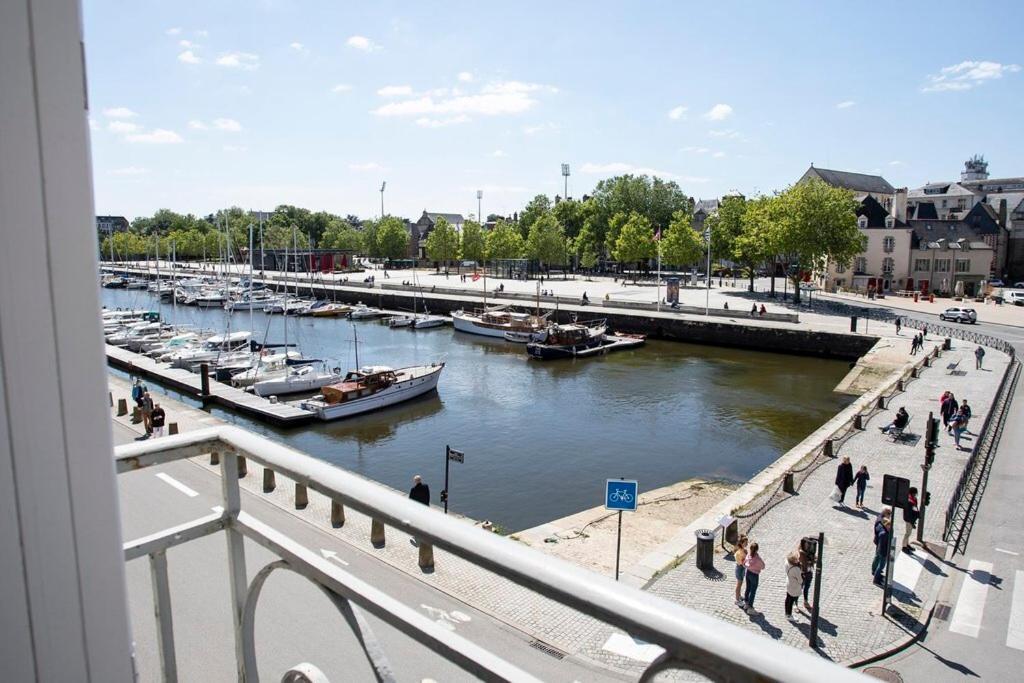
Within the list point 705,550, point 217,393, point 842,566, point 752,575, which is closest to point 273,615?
point 752,575

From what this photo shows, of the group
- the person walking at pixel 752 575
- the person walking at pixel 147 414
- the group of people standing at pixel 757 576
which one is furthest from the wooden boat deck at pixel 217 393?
the person walking at pixel 752 575

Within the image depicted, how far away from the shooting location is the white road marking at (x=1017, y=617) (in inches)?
362

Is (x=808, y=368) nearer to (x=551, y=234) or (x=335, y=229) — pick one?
(x=551, y=234)

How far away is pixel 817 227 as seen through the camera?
53.3 metres

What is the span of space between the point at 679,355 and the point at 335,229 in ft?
323

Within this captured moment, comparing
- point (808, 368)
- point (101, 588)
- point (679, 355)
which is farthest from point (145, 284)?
point (101, 588)

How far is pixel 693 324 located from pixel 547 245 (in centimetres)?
3942

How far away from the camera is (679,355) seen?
42.8m

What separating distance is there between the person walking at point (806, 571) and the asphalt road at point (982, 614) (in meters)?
1.49

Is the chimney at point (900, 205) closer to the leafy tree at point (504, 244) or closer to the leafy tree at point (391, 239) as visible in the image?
the leafy tree at point (504, 244)

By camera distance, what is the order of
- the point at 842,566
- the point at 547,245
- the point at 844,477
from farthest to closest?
the point at 547,245 → the point at 844,477 → the point at 842,566

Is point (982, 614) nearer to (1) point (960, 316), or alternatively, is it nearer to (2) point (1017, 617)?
(2) point (1017, 617)

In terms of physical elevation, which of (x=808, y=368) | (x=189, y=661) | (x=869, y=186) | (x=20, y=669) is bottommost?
(x=808, y=368)

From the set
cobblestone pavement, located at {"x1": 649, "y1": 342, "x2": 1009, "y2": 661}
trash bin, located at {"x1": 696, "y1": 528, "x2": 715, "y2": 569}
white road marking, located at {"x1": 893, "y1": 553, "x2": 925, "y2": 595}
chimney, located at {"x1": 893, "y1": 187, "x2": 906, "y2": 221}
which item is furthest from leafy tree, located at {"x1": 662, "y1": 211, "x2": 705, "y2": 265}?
trash bin, located at {"x1": 696, "y1": 528, "x2": 715, "y2": 569}
